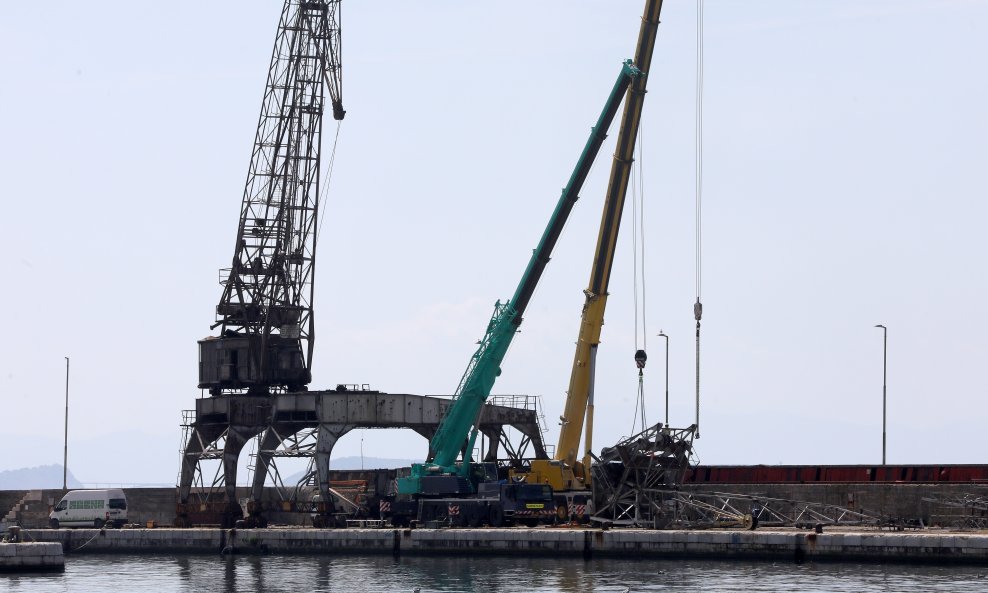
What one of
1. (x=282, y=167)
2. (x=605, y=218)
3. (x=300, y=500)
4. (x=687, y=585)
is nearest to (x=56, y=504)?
(x=300, y=500)

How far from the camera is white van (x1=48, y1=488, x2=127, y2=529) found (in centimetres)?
10531

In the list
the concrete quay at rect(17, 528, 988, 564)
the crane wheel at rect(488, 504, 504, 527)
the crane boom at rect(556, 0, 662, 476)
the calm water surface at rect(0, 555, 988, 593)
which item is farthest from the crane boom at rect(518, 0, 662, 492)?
the calm water surface at rect(0, 555, 988, 593)

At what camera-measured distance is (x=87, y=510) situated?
347 ft

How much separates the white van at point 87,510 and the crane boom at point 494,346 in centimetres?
2358

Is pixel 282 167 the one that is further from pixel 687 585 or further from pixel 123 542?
pixel 687 585

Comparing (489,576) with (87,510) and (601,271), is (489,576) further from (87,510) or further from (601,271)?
(87,510)

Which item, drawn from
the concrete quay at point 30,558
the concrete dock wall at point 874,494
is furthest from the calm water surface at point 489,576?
the concrete dock wall at point 874,494

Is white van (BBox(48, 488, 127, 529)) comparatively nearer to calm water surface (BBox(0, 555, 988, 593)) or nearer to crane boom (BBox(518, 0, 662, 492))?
calm water surface (BBox(0, 555, 988, 593))

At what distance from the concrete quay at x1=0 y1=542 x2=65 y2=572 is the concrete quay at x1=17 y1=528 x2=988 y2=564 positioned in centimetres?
1339

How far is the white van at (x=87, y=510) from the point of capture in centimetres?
10531

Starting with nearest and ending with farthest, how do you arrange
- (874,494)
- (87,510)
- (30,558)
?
(30,558) < (874,494) < (87,510)

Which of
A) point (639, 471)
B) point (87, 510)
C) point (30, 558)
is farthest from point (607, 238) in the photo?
point (87, 510)

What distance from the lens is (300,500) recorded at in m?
107

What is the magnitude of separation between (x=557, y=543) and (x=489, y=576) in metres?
8.18
